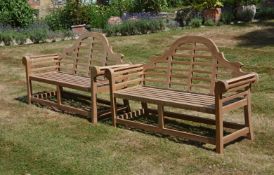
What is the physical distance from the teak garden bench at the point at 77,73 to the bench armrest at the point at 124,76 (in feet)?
0.52

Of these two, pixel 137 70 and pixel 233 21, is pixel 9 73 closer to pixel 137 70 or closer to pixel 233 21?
pixel 137 70

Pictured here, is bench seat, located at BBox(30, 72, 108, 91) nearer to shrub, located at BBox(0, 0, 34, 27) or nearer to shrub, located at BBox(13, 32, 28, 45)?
shrub, located at BBox(13, 32, 28, 45)

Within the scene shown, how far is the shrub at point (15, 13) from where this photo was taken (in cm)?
1622

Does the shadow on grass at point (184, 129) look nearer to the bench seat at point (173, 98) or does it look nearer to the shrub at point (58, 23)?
the bench seat at point (173, 98)

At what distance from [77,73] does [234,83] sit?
3.47 m

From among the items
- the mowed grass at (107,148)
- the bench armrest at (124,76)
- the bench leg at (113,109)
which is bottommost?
the mowed grass at (107,148)

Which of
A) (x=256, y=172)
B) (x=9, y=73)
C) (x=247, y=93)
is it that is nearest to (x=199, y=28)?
(x=9, y=73)

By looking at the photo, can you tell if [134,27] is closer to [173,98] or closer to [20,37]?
[20,37]

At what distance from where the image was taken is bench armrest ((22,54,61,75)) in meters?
8.10

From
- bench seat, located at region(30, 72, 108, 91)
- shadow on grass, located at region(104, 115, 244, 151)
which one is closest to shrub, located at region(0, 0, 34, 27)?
bench seat, located at region(30, 72, 108, 91)

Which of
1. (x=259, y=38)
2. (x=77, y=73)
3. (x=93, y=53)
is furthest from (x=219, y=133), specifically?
(x=259, y=38)

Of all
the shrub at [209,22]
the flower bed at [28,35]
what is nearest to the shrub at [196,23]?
the shrub at [209,22]

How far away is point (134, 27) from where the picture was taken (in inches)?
596

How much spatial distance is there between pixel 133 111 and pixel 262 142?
6.52ft
